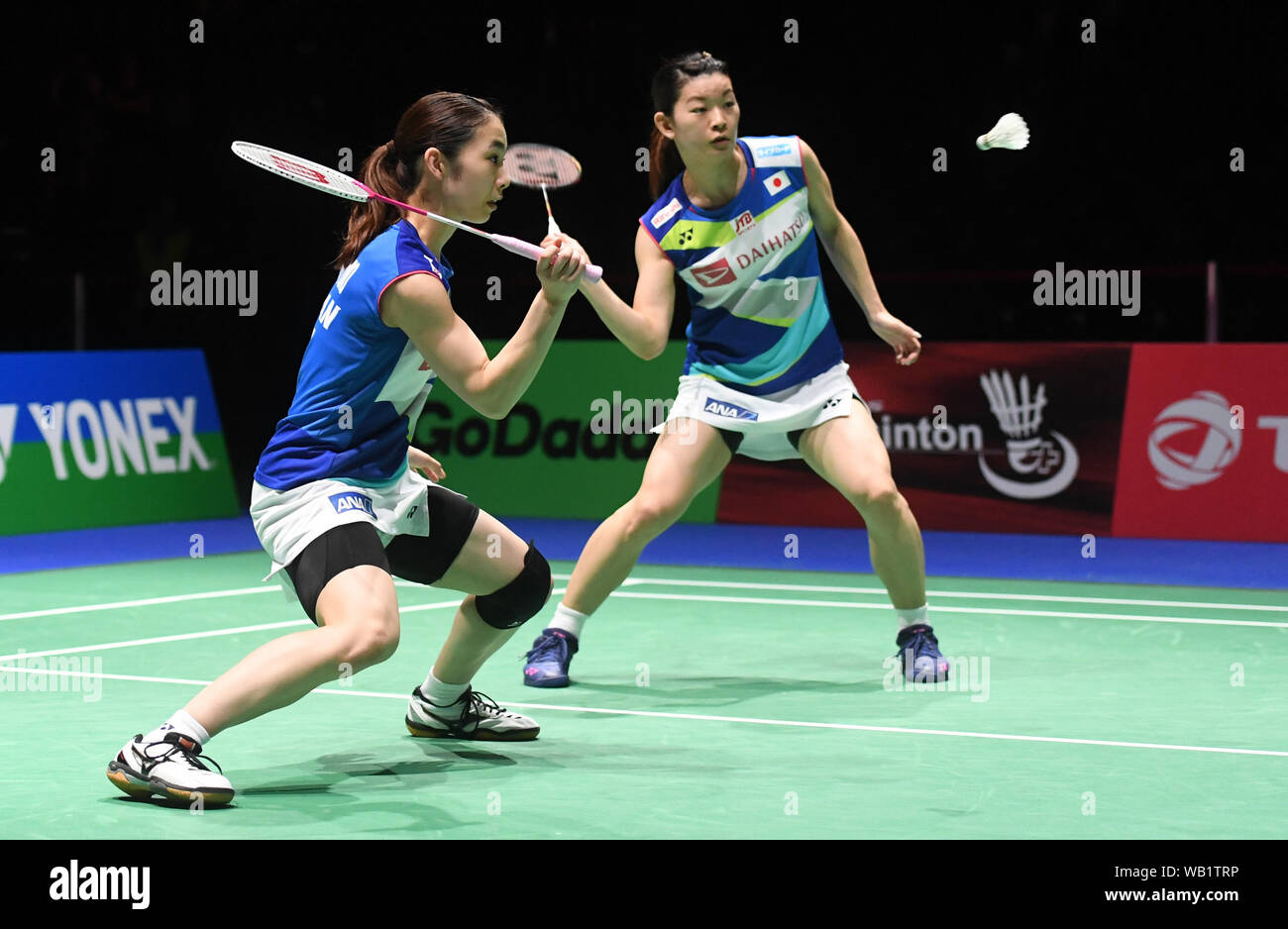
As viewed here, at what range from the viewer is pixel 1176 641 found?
→ 296 inches

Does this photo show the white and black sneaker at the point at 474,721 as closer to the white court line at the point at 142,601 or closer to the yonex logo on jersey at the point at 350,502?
the yonex logo on jersey at the point at 350,502

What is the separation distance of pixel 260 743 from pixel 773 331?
2.31m

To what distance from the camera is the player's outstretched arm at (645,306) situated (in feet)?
17.8

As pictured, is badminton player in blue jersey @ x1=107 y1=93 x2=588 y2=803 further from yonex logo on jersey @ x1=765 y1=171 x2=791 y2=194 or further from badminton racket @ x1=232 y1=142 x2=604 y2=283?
yonex logo on jersey @ x1=765 y1=171 x2=791 y2=194

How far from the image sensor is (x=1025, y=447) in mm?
11086

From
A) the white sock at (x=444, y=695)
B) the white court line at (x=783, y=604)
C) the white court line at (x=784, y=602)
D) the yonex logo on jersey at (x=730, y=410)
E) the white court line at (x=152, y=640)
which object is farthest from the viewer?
the white court line at (x=784, y=602)

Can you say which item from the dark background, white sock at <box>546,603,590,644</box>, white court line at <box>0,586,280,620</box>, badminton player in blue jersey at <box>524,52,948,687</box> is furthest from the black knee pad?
the dark background

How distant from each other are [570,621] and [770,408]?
999 mm

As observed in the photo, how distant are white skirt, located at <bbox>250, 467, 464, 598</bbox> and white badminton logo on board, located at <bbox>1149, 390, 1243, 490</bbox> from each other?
649 cm

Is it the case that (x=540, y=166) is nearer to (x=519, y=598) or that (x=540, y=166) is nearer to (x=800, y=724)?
(x=519, y=598)

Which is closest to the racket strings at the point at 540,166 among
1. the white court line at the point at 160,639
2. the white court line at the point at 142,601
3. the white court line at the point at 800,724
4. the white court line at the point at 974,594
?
the white court line at the point at 800,724

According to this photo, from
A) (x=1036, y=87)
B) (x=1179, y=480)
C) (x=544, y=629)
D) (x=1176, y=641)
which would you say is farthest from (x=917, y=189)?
(x=544, y=629)

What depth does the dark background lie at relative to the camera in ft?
45.2

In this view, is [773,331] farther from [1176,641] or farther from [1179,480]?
[1179,480]
